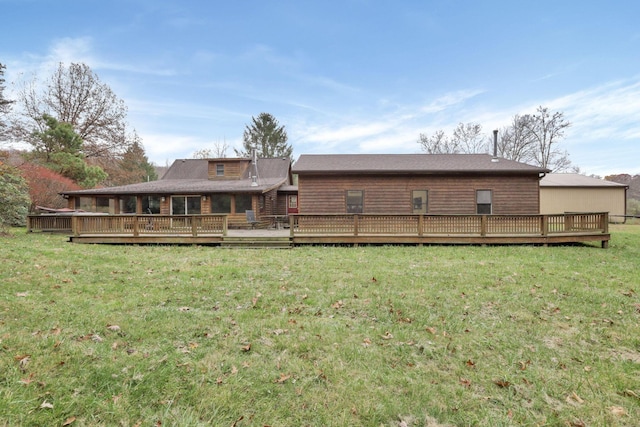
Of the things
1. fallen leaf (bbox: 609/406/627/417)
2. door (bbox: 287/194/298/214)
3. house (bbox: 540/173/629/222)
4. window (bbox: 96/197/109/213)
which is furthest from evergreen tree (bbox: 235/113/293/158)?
fallen leaf (bbox: 609/406/627/417)

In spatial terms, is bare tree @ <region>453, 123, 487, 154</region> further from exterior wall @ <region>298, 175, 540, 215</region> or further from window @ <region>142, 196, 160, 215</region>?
window @ <region>142, 196, 160, 215</region>

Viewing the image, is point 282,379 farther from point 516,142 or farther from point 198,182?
point 516,142

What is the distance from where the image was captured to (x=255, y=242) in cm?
1112

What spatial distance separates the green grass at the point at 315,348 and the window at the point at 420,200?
8328mm

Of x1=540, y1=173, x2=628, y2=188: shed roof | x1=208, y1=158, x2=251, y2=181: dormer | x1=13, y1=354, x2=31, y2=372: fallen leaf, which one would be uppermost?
x1=208, y1=158, x2=251, y2=181: dormer

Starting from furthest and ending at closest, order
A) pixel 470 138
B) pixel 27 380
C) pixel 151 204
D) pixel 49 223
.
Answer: pixel 470 138 < pixel 151 204 < pixel 49 223 < pixel 27 380

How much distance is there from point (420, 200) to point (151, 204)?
50.7 feet

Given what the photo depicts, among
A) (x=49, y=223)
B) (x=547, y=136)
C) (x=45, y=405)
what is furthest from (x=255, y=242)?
(x=547, y=136)

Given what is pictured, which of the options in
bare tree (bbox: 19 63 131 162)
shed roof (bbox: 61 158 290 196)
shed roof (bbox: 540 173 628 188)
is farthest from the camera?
shed roof (bbox: 540 173 628 188)

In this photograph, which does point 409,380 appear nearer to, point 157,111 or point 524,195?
point 524,195

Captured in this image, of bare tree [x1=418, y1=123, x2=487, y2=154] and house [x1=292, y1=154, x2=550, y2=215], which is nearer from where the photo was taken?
house [x1=292, y1=154, x2=550, y2=215]

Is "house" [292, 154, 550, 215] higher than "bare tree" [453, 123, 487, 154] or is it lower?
lower

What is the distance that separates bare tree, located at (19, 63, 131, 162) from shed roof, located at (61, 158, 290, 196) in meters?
9.17

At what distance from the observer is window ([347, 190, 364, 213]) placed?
14383 mm
